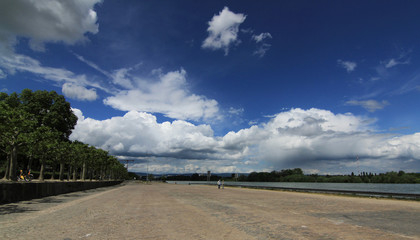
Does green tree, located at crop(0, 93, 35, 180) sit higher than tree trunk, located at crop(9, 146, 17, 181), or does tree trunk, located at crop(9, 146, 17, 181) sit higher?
green tree, located at crop(0, 93, 35, 180)

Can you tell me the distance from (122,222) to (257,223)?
5445mm

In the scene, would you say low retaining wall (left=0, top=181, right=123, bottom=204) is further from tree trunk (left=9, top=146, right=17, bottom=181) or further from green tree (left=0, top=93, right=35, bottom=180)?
green tree (left=0, top=93, right=35, bottom=180)

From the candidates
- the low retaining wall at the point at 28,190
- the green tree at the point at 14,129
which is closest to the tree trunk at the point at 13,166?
the green tree at the point at 14,129

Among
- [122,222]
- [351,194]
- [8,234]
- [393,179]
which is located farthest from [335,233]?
[393,179]

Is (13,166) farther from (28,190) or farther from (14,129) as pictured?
(28,190)

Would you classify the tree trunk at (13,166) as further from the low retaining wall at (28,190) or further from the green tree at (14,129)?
the low retaining wall at (28,190)

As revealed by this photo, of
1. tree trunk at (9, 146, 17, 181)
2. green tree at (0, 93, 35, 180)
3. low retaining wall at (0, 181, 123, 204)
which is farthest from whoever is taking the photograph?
tree trunk at (9, 146, 17, 181)

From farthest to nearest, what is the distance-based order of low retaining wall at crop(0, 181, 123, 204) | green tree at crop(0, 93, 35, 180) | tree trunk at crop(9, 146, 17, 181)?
1. tree trunk at crop(9, 146, 17, 181)
2. green tree at crop(0, 93, 35, 180)
3. low retaining wall at crop(0, 181, 123, 204)

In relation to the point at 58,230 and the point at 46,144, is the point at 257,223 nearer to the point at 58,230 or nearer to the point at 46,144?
the point at 58,230

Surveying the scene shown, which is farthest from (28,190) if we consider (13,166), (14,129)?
(14,129)

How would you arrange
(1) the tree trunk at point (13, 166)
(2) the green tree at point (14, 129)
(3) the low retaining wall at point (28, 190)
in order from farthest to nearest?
1. (1) the tree trunk at point (13, 166)
2. (2) the green tree at point (14, 129)
3. (3) the low retaining wall at point (28, 190)

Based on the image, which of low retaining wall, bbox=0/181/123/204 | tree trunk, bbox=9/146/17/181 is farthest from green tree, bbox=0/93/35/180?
low retaining wall, bbox=0/181/123/204

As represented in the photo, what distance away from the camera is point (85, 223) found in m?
10.0

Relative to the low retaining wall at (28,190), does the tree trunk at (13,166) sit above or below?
above
